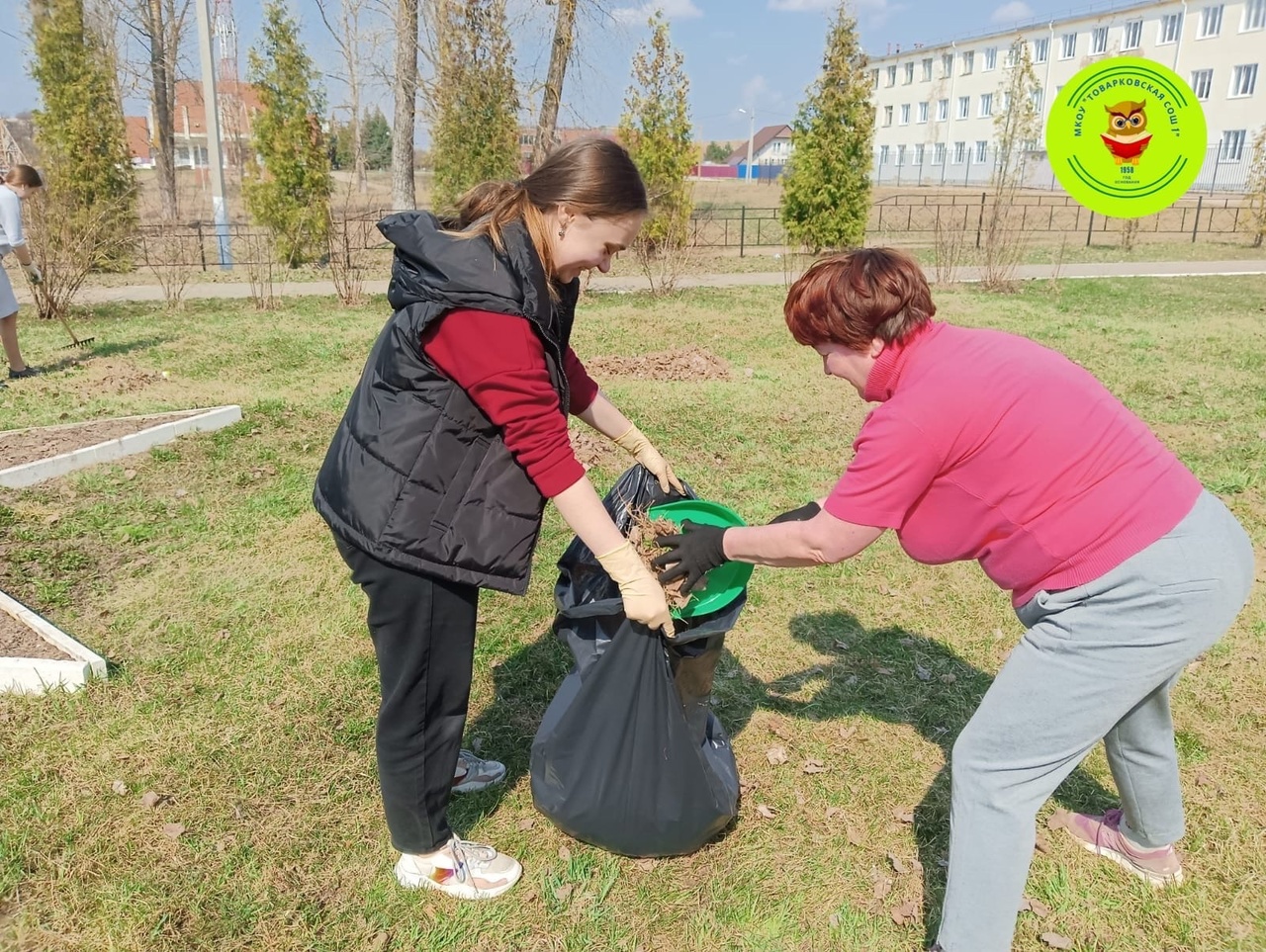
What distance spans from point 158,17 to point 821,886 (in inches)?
877

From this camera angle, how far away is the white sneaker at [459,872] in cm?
230

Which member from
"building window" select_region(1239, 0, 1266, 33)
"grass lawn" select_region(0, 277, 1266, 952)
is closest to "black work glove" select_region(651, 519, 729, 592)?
"grass lawn" select_region(0, 277, 1266, 952)

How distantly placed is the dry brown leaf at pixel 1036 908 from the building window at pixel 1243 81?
43.7 m

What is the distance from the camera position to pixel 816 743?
303 centimetres

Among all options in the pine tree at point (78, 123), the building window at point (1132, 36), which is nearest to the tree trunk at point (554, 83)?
the pine tree at point (78, 123)

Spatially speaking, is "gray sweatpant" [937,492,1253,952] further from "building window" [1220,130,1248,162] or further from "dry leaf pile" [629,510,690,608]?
"building window" [1220,130,1248,162]

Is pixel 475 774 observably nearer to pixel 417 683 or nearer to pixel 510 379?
pixel 417 683

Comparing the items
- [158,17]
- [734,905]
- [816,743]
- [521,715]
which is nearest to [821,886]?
[734,905]

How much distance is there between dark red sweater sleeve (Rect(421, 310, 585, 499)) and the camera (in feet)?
5.56

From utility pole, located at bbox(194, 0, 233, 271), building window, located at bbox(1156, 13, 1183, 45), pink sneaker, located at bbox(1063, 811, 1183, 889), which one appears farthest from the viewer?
building window, located at bbox(1156, 13, 1183, 45)

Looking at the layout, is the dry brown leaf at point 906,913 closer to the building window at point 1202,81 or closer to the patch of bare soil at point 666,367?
the patch of bare soil at point 666,367

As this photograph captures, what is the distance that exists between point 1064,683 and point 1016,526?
32 cm

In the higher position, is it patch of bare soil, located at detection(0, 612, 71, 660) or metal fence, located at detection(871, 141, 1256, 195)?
metal fence, located at detection(871, 141, 1256, 195)

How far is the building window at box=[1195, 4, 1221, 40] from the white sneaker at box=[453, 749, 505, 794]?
4569cm
